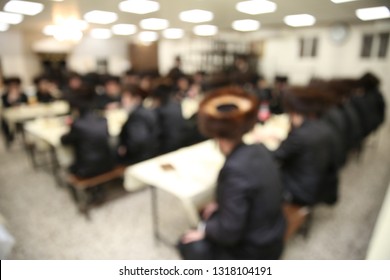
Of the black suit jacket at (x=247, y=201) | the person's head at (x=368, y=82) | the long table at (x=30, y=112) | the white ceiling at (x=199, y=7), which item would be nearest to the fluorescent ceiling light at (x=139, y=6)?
the white ceiling at (x=199, y=7)

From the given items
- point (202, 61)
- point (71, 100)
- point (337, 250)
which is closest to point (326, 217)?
point (337, 250)

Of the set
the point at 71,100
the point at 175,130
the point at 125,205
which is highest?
the point at 71,100

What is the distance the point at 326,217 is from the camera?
6.61ft

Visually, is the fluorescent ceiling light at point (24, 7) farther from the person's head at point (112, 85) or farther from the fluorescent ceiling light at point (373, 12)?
the person's head at point (112, 85)

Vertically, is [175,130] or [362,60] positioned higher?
[362,60]

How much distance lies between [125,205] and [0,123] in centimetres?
235

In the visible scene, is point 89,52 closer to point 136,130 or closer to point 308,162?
point 136,130

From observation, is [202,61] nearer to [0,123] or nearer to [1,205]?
[0,123]

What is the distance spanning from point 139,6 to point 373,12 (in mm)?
1043

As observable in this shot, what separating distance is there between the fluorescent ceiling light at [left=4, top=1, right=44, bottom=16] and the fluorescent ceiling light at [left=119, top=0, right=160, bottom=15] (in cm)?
32

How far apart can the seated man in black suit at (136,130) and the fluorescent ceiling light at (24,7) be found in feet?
3.88

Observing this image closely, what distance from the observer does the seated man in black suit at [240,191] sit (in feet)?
3.07

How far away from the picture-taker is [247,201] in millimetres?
943

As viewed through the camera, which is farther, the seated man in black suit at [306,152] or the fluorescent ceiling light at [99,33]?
the fluorescent ceiling light at [99,33]
